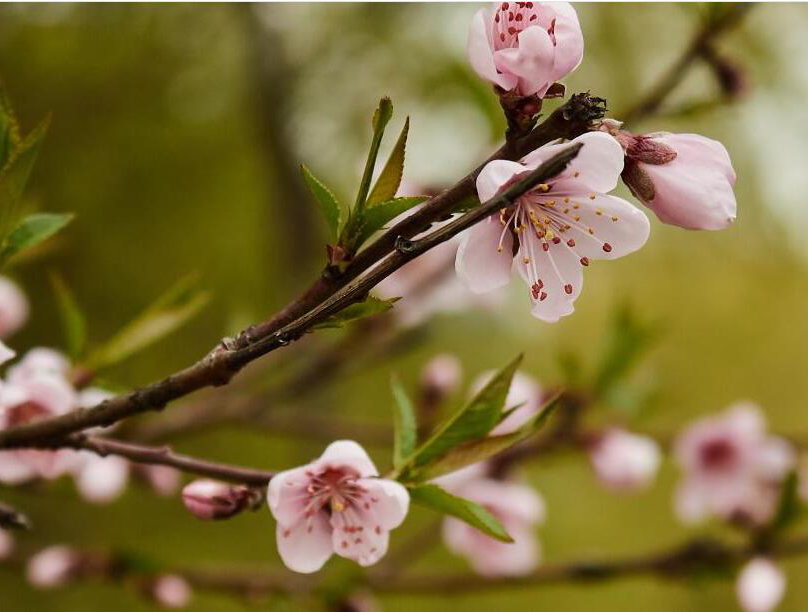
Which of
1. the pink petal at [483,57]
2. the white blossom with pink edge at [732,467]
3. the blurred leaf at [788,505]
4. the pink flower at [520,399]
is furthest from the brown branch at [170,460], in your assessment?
the white blossom with pink edge at [732,467]

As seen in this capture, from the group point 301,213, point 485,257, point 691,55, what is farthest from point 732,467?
point 301,213

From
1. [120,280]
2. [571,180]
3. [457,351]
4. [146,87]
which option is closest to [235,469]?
[571,180]

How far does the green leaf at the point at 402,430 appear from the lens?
483 mm

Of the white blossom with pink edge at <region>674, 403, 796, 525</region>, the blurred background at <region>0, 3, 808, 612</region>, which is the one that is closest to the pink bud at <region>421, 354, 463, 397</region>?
the white blossom with pink edge at <region>674, 403, 796, 525</region>

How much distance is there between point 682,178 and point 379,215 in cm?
14

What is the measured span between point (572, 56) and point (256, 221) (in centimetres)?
270

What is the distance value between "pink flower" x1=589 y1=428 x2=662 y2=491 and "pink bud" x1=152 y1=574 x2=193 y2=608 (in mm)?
512

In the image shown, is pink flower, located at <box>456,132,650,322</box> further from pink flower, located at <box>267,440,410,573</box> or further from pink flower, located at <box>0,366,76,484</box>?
pink flower, located at <box>0,366,76,484</box>

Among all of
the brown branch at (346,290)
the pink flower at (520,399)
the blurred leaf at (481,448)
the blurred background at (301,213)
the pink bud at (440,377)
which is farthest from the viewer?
the blurred background at (301,213)

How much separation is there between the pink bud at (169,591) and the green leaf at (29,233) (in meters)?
0.52

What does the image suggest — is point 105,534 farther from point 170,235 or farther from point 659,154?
point 659,154

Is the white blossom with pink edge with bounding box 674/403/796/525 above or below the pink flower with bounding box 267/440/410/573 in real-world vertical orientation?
above

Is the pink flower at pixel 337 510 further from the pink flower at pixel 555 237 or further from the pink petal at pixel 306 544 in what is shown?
the pink flower at pixel 555 237

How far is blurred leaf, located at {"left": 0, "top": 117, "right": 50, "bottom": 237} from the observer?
0.43 meters
